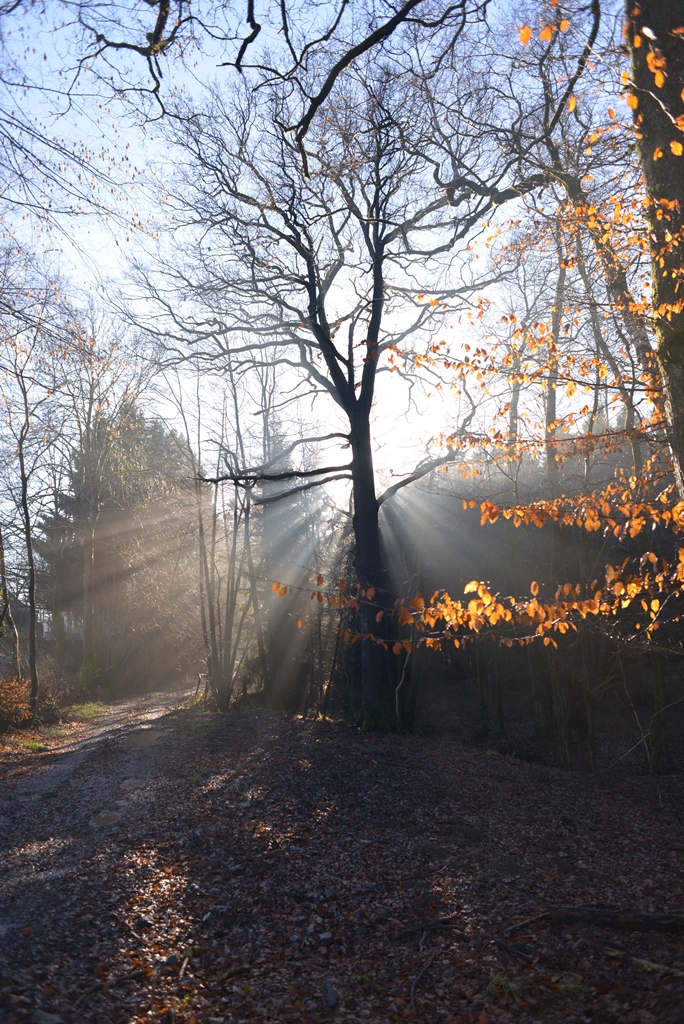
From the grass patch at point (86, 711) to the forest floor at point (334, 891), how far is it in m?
8.12

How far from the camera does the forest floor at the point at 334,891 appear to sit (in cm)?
416

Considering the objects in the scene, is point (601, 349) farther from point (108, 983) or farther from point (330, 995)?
point (108, 983)

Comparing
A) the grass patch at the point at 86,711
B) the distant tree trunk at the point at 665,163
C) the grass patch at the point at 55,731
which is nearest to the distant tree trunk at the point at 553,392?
the distant tree trunk at the point at 665,163

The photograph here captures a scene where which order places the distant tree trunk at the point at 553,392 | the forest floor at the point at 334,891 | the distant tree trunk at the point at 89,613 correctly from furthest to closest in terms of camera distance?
the distant tree trunk at the point at 89,613 < the distant tree trunk at the point at 553,392 < the forest floor at the point at 334,891

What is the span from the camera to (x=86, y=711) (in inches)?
761

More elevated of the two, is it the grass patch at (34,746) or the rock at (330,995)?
the rock at (330,995)

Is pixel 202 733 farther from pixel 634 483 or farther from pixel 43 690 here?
pixel 634 483

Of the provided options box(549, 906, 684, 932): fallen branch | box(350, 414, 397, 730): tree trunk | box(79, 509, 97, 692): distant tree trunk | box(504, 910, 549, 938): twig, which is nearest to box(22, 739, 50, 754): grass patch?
box(350, 414, 397, 730): tree trunk

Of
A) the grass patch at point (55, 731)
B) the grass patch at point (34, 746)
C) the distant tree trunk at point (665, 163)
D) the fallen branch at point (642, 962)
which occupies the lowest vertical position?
the grass patch at point (55, 731)

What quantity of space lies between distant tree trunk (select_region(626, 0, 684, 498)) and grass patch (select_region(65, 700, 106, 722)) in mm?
17465

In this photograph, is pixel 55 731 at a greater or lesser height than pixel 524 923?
lesser

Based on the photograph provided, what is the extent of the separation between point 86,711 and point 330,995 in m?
16.9

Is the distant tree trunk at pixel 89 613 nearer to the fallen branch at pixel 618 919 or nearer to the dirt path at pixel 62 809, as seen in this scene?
the dirt path at pixel 62 809

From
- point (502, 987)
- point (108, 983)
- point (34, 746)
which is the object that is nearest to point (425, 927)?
point (502, 987)
